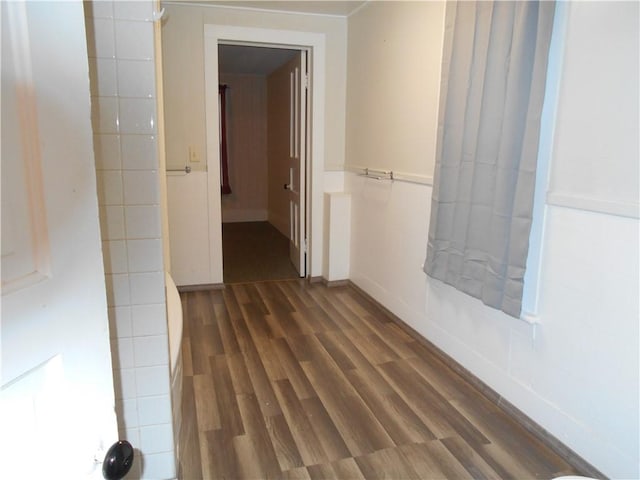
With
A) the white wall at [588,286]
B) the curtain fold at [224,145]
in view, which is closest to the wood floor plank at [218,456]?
the white wall at [588,286]

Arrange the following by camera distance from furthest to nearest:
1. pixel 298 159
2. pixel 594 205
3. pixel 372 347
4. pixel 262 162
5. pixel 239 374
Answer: pixel 262 162 → pixel 298 159 → pixel 372 347 → pixel 239 374 → pixel 594 205

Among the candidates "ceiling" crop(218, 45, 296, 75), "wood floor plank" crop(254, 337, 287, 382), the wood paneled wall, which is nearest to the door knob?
"wood floor plank" crop(254, 337, 287, 382)

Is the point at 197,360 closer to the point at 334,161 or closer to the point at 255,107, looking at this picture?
the point at 334,161

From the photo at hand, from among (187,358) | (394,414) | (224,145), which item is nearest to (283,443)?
(394,414)

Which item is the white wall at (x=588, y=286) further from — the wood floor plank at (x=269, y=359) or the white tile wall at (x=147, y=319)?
the white tile wall at (x=147, y=319)

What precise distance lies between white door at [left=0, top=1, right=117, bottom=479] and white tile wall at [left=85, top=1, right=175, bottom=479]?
79 centimetres

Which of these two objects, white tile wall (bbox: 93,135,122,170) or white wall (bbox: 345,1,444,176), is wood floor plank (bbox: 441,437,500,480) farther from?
white tile wall (bbox: 93,135,122,170)

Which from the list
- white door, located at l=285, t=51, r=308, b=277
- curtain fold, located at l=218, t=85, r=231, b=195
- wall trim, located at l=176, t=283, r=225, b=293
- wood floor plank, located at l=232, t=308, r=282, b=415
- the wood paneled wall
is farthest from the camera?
the wood paneled wall

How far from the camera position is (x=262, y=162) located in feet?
25.0

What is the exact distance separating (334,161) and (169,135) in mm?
1439

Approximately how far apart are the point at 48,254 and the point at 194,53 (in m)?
3.58

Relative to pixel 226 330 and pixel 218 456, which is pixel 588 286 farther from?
pixel 226 330

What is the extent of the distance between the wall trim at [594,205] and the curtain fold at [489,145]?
10 centimetres

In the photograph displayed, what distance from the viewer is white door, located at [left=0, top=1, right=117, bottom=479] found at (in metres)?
0.49
